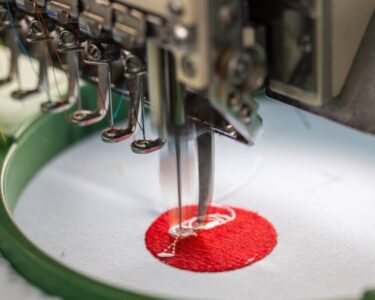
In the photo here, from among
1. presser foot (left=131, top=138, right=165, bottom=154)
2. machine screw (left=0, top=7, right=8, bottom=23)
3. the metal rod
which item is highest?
machine screw (left=0, top=7, right=8, bottom=23)

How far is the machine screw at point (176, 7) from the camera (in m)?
0.95

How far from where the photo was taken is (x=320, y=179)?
1542 mm

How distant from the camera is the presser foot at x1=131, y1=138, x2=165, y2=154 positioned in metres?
1.23

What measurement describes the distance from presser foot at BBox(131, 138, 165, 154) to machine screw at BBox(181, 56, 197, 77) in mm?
265

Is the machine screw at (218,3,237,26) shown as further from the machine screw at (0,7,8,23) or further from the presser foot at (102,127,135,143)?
the machine screw at (0,7,8,23)

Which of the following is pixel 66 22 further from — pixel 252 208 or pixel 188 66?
pixel 252 208


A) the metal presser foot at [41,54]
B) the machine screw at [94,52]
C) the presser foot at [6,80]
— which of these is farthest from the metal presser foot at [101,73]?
the presser foot at [6,80]

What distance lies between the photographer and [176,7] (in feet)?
3.14

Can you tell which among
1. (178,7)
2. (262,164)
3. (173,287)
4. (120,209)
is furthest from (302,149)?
(178,7)

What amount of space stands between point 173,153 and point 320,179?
416 mm

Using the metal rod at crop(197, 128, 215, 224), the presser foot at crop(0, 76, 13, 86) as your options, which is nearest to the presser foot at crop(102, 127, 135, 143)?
the metal rod at crop(197, 128, 215, 224)

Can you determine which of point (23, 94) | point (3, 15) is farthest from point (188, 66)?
point (23, 94)

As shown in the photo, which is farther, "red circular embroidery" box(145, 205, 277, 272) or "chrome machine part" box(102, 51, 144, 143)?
"red circular embroidery" box(145, 205, 277, 272)

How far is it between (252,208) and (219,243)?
14 cm
